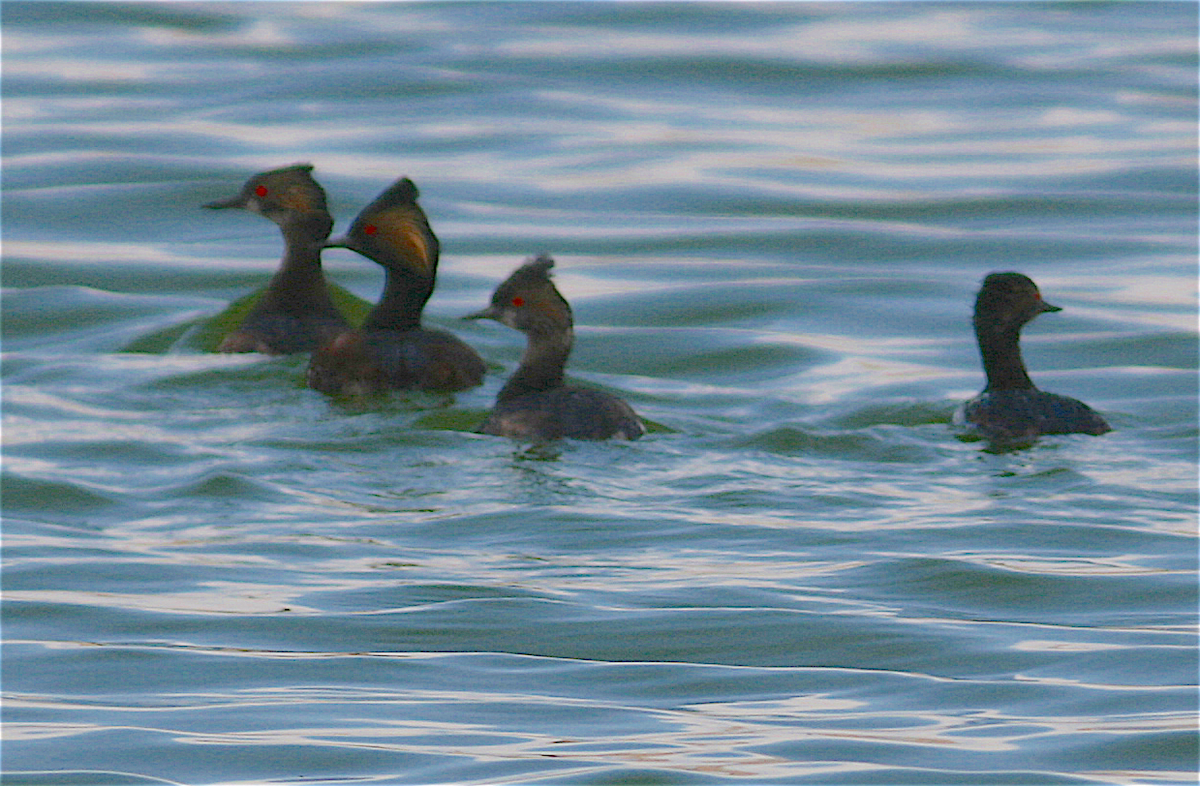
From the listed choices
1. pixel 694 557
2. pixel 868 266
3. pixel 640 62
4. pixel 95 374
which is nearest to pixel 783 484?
pixel 694 557

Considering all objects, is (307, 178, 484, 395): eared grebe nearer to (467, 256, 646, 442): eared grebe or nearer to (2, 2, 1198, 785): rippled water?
(2, 2, 1198, 785): rippled water

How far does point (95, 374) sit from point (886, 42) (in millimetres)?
16026

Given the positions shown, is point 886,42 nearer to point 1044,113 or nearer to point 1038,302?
point 1044,113

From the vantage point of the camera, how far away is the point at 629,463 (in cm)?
1004

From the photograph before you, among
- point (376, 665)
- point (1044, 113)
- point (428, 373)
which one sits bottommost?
point (376, 665)

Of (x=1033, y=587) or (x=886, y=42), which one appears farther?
(x=886, y=42)

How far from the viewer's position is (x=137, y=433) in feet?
35.6

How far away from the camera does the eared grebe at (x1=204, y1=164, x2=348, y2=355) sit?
1241 centimetres

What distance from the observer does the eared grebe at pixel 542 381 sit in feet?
33.8

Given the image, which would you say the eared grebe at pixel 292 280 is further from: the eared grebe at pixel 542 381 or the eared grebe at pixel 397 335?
the eared grebe at pixel 542 381

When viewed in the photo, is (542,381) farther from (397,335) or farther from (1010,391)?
(1010,391)

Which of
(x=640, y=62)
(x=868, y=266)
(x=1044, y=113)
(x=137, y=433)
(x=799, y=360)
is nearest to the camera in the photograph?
(x=137, y=433)

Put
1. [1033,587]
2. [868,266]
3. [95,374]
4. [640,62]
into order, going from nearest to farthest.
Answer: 1. [1033,587]
2. [95,374]
3. [868,266]
4. [640,62]

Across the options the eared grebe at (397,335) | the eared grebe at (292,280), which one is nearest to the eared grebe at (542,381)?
the eared grebe at (397,335)
